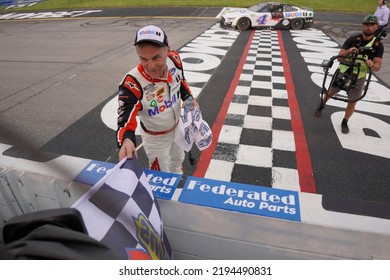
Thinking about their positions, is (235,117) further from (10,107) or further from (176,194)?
(10,107)

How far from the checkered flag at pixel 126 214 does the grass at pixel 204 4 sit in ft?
56.1

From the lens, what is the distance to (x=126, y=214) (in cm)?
103

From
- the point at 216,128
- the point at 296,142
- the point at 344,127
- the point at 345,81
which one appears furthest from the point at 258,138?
the point at 345,81

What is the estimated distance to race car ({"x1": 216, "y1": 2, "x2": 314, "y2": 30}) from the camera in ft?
30.7

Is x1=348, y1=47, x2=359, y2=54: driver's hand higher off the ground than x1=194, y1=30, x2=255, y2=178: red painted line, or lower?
higher

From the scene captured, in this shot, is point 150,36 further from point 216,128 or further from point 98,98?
point 98,98

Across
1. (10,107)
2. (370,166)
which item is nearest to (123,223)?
(370,166)

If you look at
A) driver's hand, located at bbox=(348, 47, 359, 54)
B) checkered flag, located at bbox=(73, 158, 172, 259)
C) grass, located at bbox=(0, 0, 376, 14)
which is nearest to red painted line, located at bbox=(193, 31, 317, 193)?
driver's hand, located at bbox=(348, 47, 359, 54)

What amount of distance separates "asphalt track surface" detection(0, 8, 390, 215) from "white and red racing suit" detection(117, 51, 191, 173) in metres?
0.61

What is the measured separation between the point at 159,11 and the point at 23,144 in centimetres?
1641

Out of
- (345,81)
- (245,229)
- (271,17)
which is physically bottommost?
(345,81)

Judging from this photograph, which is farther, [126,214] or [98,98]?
[98,98]

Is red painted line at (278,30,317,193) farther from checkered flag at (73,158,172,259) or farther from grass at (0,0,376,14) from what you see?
grass at (0,0,376,14)

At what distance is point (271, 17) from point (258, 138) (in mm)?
7882
